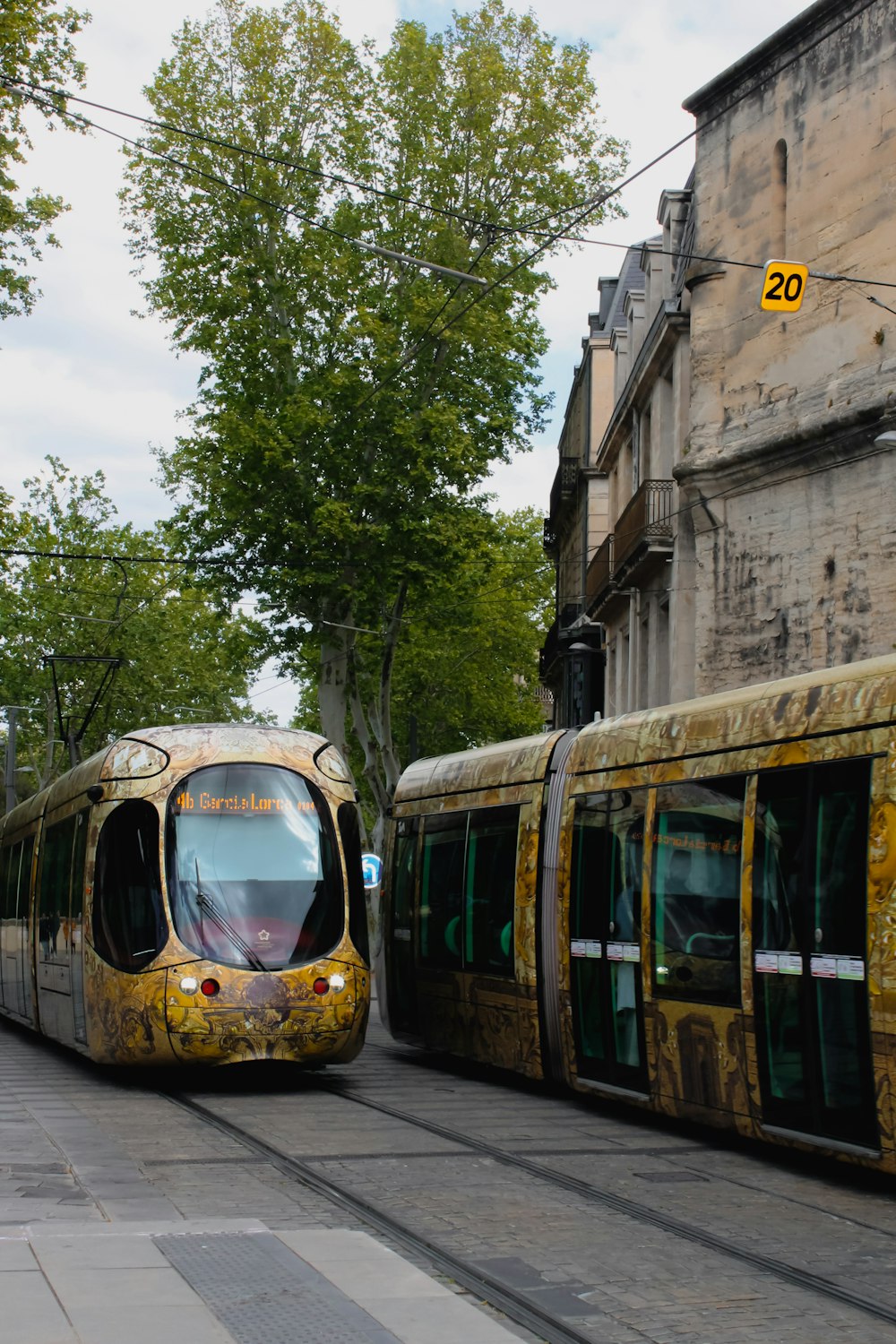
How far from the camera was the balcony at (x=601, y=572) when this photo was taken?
3397 cm

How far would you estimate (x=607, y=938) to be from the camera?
474 inches

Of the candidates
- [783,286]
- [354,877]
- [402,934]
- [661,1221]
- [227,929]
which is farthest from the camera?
[783,286]

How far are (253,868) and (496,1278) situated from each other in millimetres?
7758

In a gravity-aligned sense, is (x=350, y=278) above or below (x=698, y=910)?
above

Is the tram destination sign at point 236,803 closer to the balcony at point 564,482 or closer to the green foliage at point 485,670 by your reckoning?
the balcony at point 564,482

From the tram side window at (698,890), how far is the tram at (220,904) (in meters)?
3.58

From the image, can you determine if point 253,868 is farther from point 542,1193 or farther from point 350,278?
point 350,278

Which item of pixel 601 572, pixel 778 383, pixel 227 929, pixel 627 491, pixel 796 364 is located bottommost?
pixel 227 929

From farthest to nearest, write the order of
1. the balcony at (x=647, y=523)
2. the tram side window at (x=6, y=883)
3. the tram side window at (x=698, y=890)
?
1. the balcony at (x=647, y=523)
2. the tram side window at (x=6, y=883)
3. the tram side window at (x=698, y=890)

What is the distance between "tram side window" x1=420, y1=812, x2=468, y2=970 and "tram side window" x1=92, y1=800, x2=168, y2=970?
8.72 ft

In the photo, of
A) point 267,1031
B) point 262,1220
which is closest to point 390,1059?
point 267,1031

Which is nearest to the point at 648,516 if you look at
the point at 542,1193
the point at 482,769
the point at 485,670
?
the point at 482,769

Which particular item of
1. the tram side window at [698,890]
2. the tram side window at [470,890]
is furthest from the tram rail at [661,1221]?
the tram side window at [470,890]

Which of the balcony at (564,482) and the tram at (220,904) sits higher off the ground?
the balcony at (564,482)
